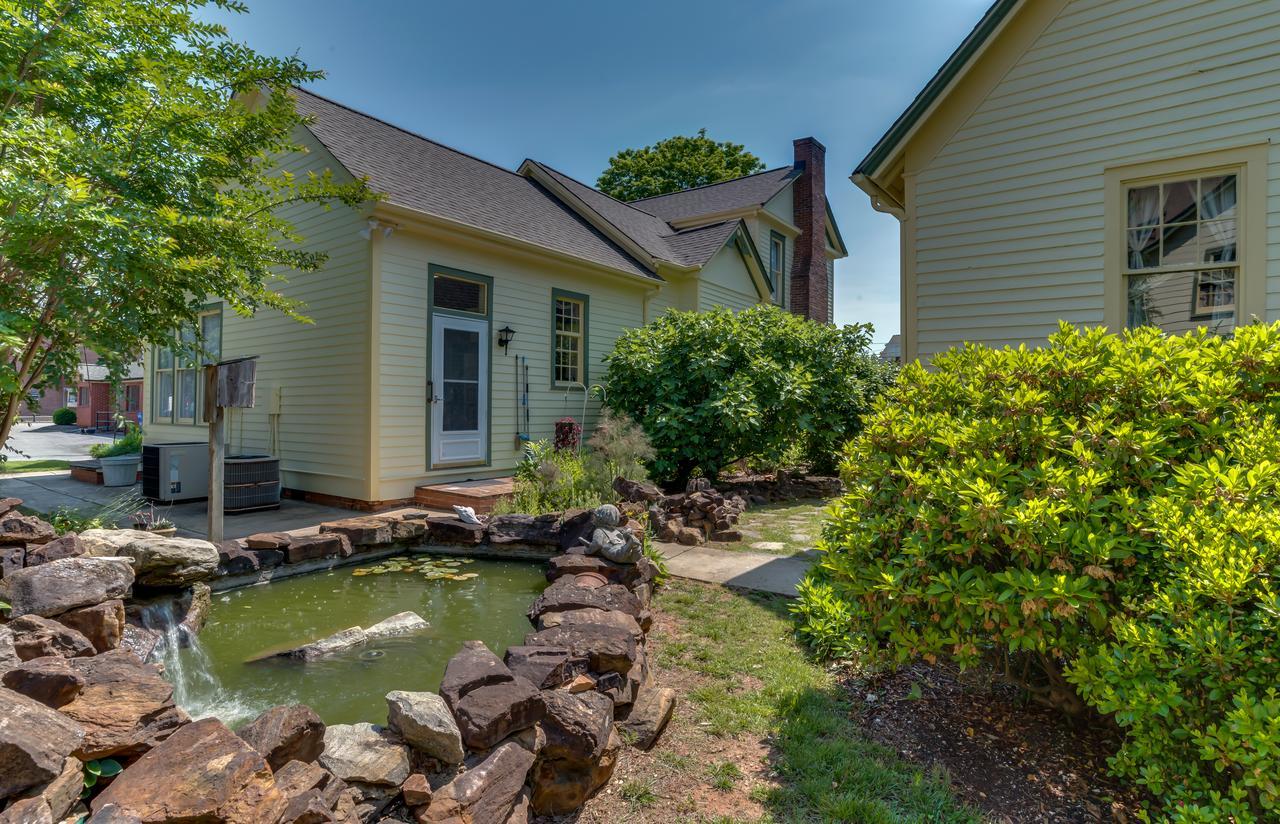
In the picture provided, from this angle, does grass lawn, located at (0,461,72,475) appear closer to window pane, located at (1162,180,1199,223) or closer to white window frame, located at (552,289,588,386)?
white window frame, located at (552,289,588,386)

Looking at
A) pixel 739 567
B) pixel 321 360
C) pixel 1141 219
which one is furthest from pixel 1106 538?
pixel 321 360

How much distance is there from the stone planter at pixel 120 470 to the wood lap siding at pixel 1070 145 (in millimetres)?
11058

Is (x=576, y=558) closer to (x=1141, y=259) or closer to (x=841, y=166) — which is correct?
(x=1141, y=259)

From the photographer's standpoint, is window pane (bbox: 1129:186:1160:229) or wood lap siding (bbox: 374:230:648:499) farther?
wood lap siding (bbox: 374:230:648:499)

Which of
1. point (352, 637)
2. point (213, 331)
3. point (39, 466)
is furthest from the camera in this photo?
point (39, 466)

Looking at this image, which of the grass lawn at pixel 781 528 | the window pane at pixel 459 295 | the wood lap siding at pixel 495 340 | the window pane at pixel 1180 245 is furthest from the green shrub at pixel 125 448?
the window pane at pixel 1180 245

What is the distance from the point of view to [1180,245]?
493cm

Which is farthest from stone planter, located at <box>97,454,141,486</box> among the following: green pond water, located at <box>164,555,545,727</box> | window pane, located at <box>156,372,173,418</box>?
green pond water, located at <box>164,555,545,727</box>

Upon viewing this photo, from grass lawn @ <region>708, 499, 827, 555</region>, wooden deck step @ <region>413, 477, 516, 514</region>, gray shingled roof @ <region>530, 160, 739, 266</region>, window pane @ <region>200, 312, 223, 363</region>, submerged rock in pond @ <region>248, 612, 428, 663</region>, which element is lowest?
submerged rock in pond @ <region>248, 612, 428, 663</region>

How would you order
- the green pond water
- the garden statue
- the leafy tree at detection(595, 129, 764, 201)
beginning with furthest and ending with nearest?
the leafy tree at detection(595, 129, 764, 201), the garden statue, the green pond water

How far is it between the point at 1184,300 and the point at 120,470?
13.0 metres

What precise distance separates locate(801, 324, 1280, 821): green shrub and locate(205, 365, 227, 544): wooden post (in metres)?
5.16

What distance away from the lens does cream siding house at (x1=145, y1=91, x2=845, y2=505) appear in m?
7.85

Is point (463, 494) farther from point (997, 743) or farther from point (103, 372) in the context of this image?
point (103, 372)
